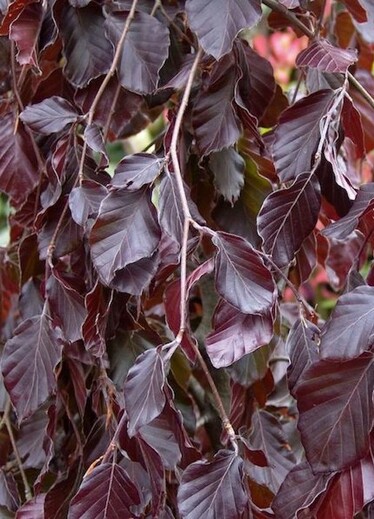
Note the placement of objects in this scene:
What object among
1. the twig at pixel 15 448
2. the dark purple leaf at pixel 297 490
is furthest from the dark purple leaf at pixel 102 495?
the twig at pixel 15 448

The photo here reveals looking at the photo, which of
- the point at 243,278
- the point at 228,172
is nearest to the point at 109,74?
the point at 228,172

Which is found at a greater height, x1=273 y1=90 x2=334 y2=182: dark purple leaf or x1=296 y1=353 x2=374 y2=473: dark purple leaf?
x1=273 y1=90 x2=334 y2=182: dark purple leaf

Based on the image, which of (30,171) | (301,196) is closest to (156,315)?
(30,171)

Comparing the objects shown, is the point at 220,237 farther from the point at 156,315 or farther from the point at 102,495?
the point at 156,315

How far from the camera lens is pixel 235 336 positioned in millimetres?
649

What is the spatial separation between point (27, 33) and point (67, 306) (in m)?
0.26

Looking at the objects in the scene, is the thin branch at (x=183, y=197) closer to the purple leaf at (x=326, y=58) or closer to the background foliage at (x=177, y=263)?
the background foliage at (x=177, y=263)

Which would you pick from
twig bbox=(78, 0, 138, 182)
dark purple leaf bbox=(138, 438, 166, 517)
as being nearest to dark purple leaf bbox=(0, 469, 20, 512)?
dark purple leaf bbox=(138, 438, 166, 517)

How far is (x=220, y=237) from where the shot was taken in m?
0.67

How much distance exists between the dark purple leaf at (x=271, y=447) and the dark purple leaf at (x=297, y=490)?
0.20 metres

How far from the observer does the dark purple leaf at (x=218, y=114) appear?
31.6 inches

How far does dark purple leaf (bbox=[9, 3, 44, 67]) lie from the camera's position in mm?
780

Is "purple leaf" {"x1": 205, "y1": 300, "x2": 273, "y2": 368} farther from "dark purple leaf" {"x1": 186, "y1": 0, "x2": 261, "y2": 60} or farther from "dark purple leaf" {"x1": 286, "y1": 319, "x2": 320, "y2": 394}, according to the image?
"dark purple leaf" {"x1": 186, "y1": 0, "x2": 261, "y2": 60}

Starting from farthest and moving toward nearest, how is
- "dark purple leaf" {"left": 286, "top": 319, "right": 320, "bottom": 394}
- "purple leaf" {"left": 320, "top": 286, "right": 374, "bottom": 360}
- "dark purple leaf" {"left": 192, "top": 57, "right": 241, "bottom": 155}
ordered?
1. "dark purple leaf" {"left": 192, "top": 57, "right": 241, "bottom": 155}
2. "dark purple leaf" {"left": 286, "top": 319, "right": 320, "bottom": 394}
3. "purple leaf" {"left": 320, "top": 286, "right": 374, "bottom": 360}
